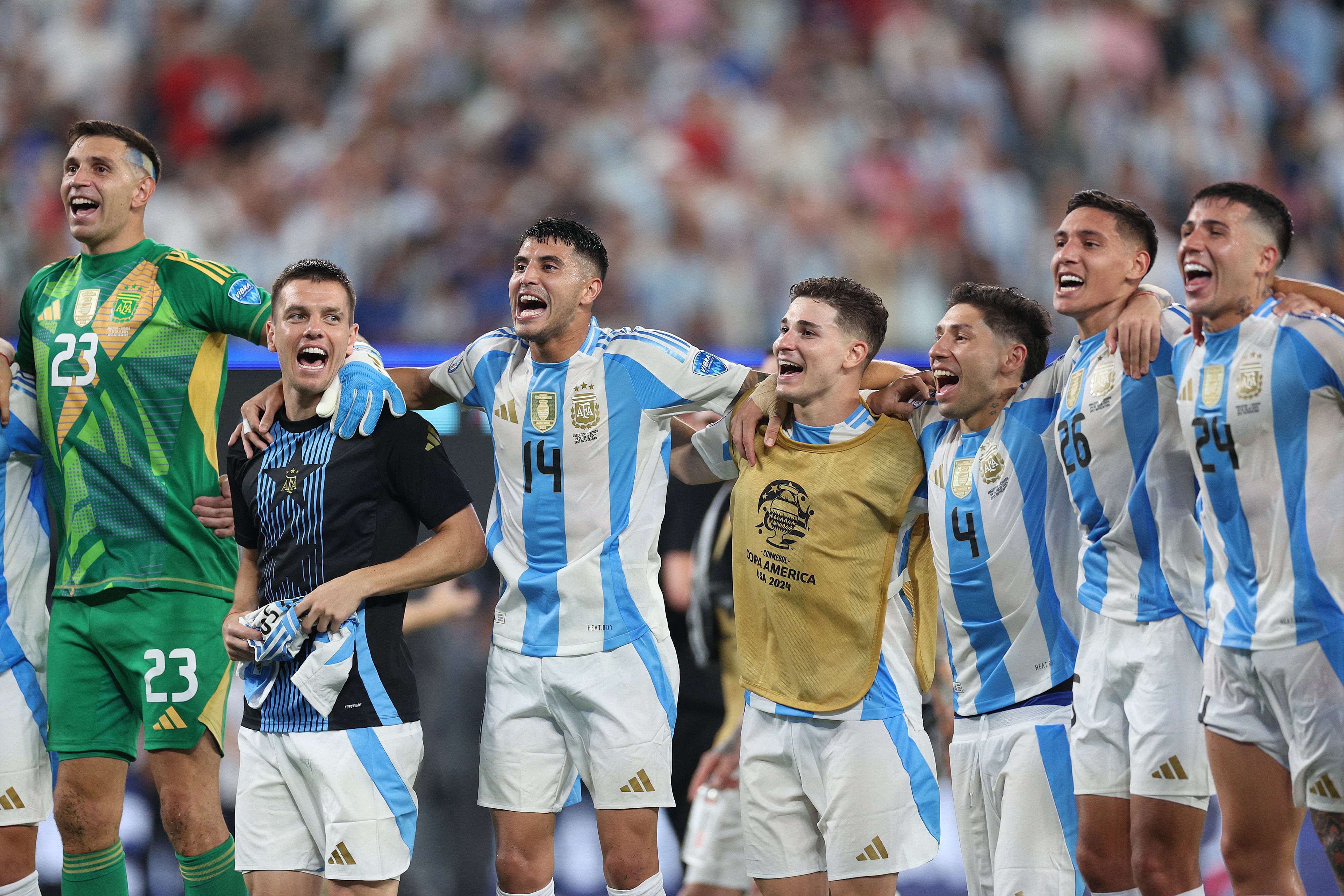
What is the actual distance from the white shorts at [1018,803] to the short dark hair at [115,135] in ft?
11.5

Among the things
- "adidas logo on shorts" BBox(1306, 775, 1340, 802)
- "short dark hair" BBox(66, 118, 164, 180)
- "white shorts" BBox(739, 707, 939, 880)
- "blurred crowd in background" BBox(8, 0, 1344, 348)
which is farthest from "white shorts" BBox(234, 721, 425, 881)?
"blurred crowd in background" BBox(8, 0, 1344, 348)

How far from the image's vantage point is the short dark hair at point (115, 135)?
4.60 meters

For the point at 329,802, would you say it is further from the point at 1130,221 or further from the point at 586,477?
the point at 1130,221

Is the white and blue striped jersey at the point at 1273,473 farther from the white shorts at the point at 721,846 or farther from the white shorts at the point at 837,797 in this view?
the white shorts at the point at 721,846

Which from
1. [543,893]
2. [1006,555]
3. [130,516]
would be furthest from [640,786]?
[130,516]

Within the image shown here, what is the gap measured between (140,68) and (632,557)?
8.98 m

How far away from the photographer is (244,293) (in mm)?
4539

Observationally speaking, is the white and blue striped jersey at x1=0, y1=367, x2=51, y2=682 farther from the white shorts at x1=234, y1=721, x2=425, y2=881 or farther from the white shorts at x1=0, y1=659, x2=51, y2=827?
the white shorts at x1=234, y1=721, x2=425, y2=881

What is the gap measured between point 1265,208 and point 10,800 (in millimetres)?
4471

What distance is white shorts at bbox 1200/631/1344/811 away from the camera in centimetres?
359

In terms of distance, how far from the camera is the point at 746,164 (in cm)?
1132

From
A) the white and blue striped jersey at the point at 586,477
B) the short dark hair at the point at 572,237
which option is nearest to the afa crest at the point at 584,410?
the white and blue striped jersey at the point at 586,477

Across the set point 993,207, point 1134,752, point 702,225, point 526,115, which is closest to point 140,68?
point 526,115

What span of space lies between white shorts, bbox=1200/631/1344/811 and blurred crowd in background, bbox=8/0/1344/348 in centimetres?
700
